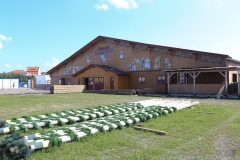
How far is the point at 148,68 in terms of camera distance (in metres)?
25.3

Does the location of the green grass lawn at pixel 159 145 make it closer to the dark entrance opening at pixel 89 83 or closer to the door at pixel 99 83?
the door at pixel 99 83

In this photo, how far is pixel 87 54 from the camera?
32969 millimetres

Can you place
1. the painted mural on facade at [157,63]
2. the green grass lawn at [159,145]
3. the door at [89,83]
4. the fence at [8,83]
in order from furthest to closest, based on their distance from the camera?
the fence at [8,83] < the door at [89,83] < the painted mural on facade at [157,63] < the green grass lawn at [159,145]

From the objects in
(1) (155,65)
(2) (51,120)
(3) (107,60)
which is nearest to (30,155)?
(2) (51,120)

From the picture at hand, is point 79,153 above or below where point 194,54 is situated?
below

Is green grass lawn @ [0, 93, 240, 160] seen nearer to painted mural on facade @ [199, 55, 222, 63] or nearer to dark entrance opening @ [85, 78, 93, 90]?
painted mural on facade @ [199, 55, 222, 63]

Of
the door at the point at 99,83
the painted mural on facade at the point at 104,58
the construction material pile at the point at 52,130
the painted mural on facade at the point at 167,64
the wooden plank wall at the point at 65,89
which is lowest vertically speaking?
the construction material pile at the point at 52,130

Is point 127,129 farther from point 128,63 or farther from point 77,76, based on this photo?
point 77,76

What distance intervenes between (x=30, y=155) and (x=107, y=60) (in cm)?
2654

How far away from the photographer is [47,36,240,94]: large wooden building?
19688mm

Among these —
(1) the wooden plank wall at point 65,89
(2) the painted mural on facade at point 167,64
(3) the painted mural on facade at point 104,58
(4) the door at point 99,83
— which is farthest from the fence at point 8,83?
(2) the painted mural on facade at point 167,64

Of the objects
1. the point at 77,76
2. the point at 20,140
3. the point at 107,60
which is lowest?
the point at 20,140

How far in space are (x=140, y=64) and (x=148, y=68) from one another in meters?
1.27

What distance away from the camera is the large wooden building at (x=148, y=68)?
64.6ft
